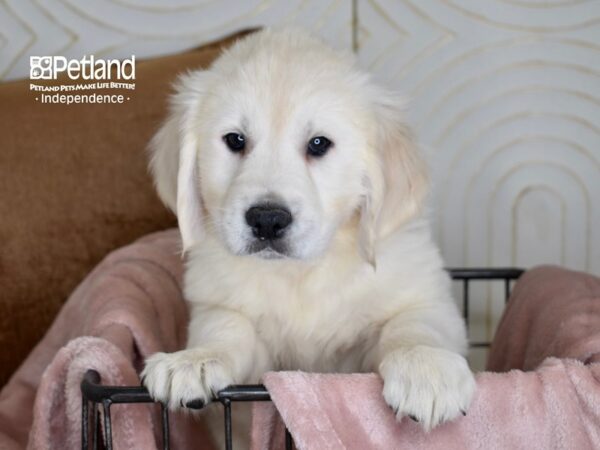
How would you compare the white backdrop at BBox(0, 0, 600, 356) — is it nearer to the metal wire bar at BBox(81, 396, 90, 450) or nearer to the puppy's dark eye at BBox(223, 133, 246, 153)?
the puppy's dark eye at BBox(223, 133, 246, 153)

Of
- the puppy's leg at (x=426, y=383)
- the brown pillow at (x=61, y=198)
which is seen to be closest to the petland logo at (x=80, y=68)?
the brown pillow at (x=61, y=198)

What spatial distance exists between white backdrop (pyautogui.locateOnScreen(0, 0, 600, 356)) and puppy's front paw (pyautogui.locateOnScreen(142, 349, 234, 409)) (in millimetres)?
1333

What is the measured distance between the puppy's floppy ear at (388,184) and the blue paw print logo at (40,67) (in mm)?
1142

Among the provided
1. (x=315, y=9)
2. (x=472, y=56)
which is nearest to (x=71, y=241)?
(x=315, y=9)

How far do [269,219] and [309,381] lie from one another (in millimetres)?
335

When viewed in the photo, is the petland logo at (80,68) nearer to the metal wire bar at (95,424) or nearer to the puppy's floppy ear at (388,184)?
the puppy's floppy ear at (388,184)

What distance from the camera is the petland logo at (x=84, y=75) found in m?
2.31

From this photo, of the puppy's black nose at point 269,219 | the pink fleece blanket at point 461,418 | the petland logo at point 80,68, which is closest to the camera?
the pink fleece blanket at point 461,418

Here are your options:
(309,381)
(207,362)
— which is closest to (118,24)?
(207,362)

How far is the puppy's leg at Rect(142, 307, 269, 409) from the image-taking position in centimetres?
130

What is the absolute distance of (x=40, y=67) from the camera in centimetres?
250

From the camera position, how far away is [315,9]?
2.55m

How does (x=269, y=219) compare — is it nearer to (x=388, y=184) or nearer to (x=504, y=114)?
(x=388, y=184)

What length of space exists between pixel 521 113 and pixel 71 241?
1301mm
